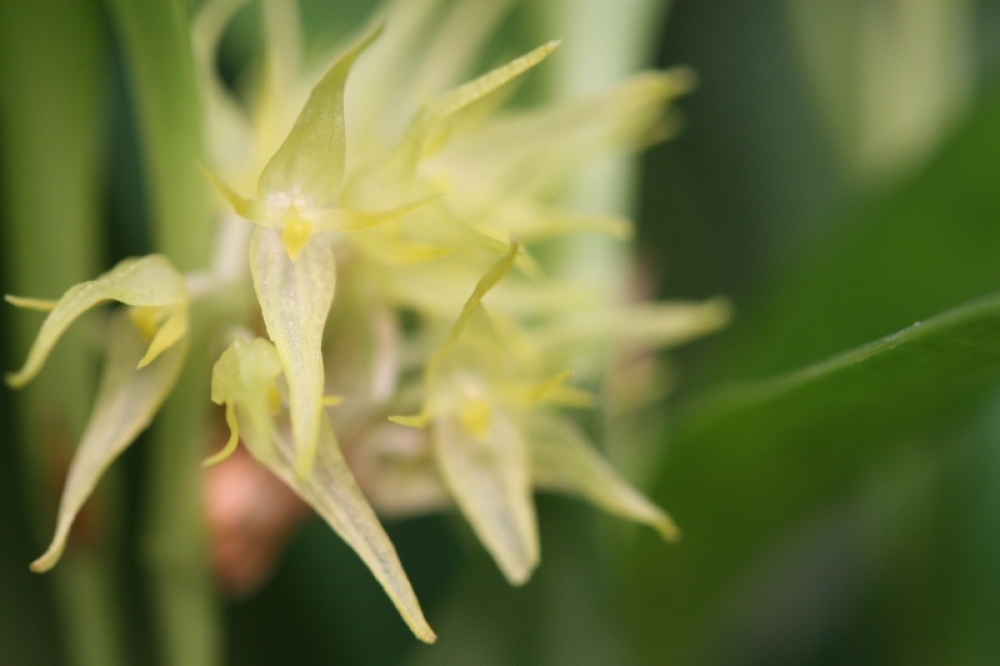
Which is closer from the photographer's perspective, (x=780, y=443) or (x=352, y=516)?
(x=352, y=516)

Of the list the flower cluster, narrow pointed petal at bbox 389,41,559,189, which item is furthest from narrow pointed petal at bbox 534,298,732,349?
narrow pointed petal at bbox 389,41,559,189

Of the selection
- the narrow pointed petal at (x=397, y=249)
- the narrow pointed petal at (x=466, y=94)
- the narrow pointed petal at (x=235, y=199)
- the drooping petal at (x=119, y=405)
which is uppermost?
the narrow pointed petal at (x=466, y=94)

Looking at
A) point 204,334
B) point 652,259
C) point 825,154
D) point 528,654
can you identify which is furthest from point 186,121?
point 825,154

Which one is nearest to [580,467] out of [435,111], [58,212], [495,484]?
[495,484]

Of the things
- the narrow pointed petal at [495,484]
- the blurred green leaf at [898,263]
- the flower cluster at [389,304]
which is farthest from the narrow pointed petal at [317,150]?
the blurred green leaf at [898,263]

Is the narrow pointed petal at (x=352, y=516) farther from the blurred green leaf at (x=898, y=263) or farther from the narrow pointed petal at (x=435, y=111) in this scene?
the blurred green leaf at (x=898, y=263)

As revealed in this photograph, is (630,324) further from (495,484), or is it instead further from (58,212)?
(58,212)
